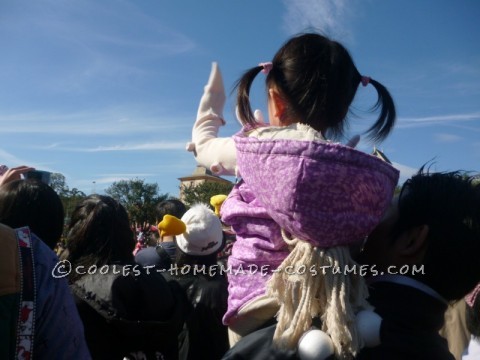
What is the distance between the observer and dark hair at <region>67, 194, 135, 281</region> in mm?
2535

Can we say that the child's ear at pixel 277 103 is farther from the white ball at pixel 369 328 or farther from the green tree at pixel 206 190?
the green tree at pixel 206 190

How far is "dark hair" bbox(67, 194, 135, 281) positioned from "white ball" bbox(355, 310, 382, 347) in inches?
65.6

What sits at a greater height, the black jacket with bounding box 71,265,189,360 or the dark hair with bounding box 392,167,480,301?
the dark hair with bounding box 392,167,480,301

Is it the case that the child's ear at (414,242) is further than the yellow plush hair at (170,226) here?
No

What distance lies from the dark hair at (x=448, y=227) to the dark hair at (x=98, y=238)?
1.67m

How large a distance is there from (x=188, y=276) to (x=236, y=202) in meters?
2.01

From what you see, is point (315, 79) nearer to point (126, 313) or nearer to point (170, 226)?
point (126, 313)

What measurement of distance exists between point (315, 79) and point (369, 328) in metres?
0.78

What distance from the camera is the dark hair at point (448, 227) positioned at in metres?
1.30

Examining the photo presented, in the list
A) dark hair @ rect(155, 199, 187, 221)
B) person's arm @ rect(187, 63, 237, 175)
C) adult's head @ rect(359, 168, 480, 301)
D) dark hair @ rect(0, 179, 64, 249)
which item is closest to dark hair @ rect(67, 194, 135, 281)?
dark hair @ rect(0, 179, 64, 249)

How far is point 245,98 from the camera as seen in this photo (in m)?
1.63

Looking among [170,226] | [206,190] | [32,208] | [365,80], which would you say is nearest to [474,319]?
[170,226]

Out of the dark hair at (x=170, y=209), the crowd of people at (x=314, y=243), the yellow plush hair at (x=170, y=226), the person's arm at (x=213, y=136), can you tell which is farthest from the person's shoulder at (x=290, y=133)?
the dark hair at (x=170, y=209)

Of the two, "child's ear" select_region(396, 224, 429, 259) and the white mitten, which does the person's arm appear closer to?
the white mitten
